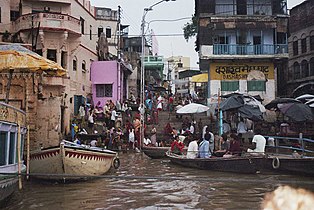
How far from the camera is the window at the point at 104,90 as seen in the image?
31531 mm

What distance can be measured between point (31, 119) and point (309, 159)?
39.8 ft

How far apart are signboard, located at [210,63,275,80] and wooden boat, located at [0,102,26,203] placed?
800 inches

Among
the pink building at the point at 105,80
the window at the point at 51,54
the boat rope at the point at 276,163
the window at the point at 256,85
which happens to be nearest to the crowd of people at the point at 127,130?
the pink building at the point at 105,80

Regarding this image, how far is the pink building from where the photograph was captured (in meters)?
31.2

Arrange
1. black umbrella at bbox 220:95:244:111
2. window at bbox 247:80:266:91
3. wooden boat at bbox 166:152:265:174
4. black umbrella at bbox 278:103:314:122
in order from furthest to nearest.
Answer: window at bbox 247:80:266:91
black umbrella at bbox 220:95:244:111
black umbrella at bbox 278:103:314:122
wooden boat at bbox 166:152:265:174

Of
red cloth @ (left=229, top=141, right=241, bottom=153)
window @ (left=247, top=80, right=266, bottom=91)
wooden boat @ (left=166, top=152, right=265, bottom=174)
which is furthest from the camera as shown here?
window @ (left=247, top=80, right=266, bottom=91)

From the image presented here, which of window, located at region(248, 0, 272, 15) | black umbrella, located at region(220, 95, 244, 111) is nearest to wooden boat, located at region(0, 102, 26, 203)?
black umbrella, located at region(220, 95, 244, 111)

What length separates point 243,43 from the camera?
28.7 m

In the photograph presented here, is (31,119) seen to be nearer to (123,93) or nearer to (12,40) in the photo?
(12,40)

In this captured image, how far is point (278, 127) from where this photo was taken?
23.4 m

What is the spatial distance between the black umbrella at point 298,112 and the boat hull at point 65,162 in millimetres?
10776

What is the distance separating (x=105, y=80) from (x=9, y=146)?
2180cm

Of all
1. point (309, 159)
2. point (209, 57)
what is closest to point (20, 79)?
point (309, 159)

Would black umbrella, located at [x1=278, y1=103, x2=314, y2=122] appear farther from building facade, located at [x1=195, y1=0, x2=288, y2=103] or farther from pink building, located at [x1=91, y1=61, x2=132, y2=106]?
pink building, located at [x1=91, y1=61, x2=132, y2=106]
